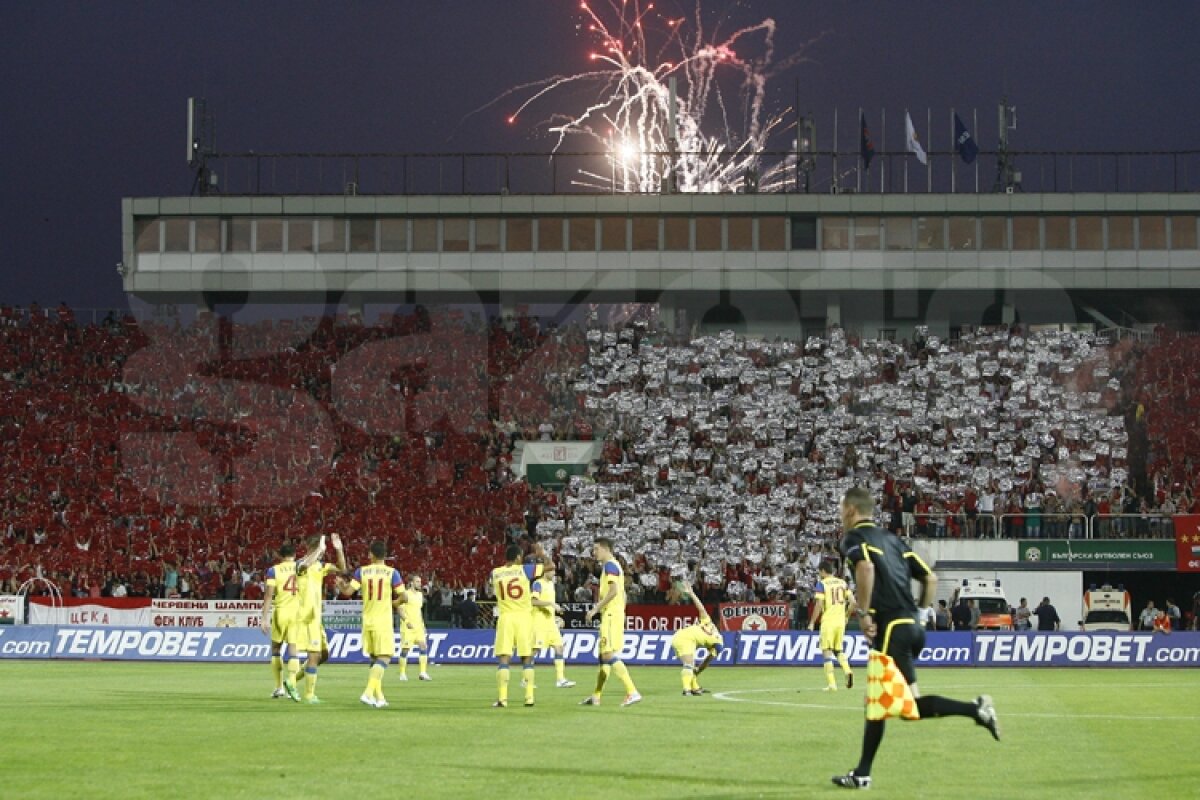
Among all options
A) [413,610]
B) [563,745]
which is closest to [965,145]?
[413,610]

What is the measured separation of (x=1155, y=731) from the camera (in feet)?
66.6

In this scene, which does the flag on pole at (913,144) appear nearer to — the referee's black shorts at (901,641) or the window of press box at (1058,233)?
the window of press box at (1058,233)

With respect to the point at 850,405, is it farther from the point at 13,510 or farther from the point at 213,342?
the point at 13,510

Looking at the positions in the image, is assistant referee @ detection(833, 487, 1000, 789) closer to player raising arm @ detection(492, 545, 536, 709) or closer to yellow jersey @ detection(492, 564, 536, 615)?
player raising arm @ detection(492, 545, 536, 709)

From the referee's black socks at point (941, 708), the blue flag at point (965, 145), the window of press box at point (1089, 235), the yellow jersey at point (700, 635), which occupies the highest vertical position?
the blue flag at point (965, 145)

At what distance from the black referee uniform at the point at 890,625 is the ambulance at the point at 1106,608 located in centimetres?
3948

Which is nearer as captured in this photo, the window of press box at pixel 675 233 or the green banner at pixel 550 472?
the green banner at pixel 550 472

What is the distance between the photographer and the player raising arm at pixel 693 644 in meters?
28.0

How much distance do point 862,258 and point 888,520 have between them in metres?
22.3

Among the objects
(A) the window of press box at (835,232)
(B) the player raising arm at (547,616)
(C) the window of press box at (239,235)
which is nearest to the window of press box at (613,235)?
(A) the window of press box at (835,232)

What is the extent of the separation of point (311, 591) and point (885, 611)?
13.1 m

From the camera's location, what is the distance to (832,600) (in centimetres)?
3120

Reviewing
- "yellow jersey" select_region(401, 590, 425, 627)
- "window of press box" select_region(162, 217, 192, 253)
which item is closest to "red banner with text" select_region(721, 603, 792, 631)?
"yellow jersey" select_region(401, 590, 425, 627)

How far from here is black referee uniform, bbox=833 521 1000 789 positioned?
43.5ft
